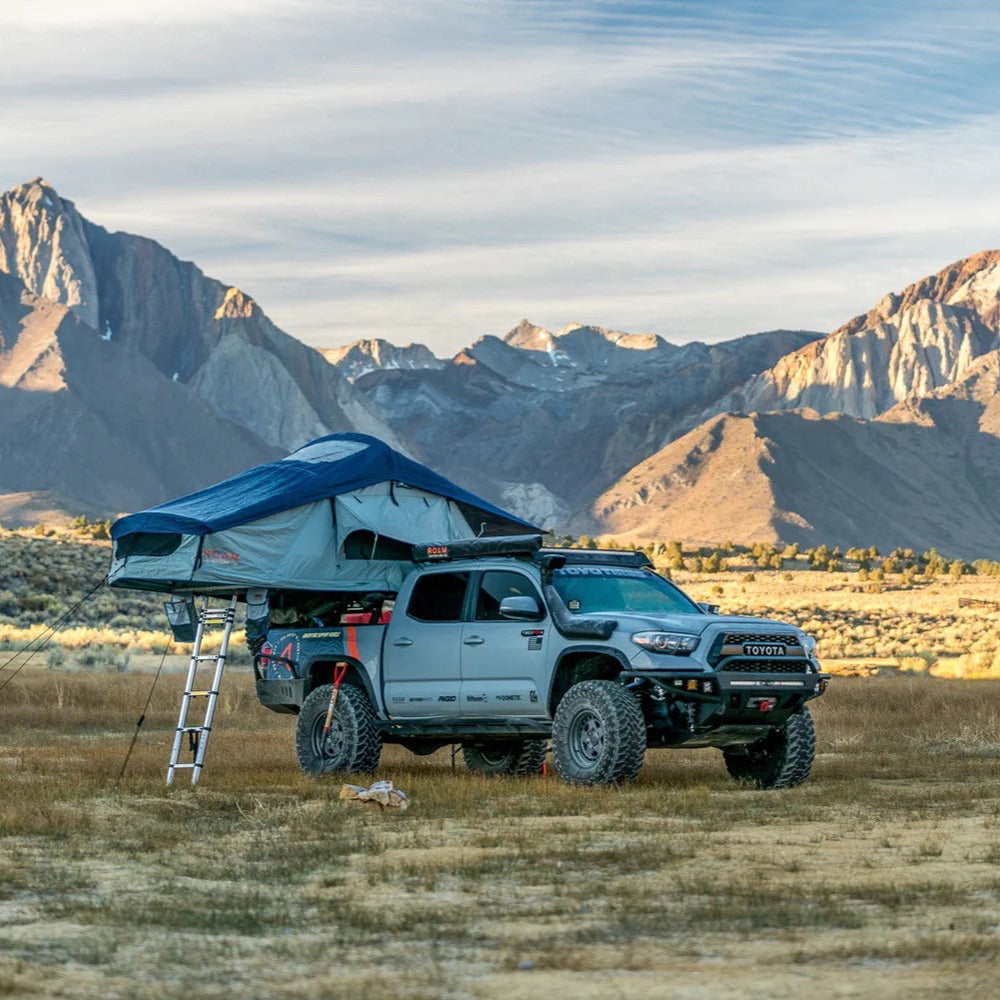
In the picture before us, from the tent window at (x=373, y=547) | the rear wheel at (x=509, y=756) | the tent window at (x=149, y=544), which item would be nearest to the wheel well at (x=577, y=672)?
the rear wheel at (x=509, y=756)

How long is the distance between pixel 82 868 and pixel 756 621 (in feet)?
24.5

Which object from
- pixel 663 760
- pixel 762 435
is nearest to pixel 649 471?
pixel 762 435

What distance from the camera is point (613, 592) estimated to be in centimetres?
1783

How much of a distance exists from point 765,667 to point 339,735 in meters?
4.36

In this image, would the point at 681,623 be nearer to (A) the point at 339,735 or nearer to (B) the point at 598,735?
(B) the point at 598,735

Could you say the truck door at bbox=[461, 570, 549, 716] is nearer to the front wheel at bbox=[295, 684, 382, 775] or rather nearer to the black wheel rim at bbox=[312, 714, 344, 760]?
the front wheel at bbox=[295, 684, 382, 775]

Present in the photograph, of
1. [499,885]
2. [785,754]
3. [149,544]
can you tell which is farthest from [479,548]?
[499,885]

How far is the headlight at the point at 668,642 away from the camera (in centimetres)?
1650

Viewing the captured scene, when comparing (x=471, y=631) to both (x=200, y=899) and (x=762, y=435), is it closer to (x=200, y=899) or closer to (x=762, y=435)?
(x=200, y=899)

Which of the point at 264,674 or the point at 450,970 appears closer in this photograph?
the point at 450,970

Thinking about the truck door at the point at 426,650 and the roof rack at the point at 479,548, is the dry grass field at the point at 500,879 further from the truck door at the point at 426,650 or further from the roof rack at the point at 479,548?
the roof rack at the point at 479,548

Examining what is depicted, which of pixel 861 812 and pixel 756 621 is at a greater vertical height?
pixel 756 621

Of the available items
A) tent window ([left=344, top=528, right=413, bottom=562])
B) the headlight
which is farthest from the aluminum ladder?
the headlight

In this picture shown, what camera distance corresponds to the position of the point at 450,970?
8.36m
